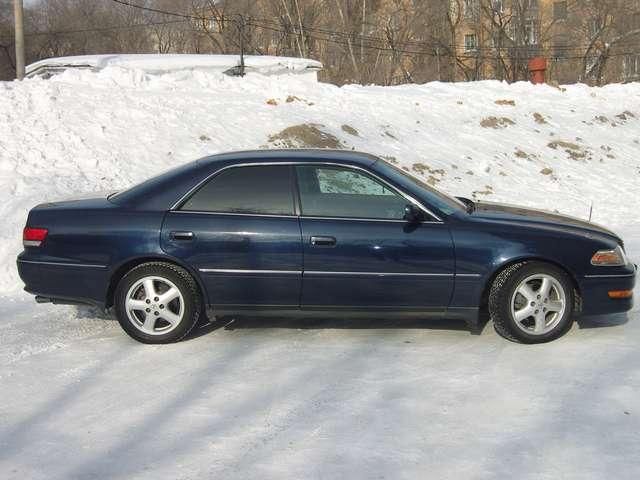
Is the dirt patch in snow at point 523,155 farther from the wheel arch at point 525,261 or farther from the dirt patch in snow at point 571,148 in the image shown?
the wheel arch at point 525,261

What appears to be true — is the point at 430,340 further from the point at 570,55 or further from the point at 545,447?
the point at 570,55

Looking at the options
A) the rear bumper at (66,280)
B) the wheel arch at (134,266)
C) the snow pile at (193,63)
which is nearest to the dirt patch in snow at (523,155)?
the snow pile at (193,63)

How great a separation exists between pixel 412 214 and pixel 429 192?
0.46m

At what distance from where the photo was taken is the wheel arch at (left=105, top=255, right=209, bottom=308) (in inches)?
222

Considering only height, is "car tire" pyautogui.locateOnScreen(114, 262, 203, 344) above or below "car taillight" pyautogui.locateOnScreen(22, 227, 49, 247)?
below

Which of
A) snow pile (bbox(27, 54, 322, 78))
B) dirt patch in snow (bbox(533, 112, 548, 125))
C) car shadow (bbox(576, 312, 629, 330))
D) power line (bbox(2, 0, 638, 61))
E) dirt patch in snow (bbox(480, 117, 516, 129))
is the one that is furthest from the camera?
power line (bbox(2, 0, 638, 61))

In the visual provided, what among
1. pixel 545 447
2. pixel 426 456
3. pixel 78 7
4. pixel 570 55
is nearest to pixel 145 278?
pixel 426 456

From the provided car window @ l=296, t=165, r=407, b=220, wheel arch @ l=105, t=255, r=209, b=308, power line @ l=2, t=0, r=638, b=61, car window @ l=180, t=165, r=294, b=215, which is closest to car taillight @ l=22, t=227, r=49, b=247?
wheel arch @ l=105, t=255, r=209, b=308

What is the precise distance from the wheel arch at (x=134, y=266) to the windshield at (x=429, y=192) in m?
1.63

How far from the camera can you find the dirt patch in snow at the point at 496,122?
56.0 feet

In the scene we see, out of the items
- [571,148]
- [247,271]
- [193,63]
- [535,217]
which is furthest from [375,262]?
[193,63]

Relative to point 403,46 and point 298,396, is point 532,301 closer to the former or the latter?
point 298,396

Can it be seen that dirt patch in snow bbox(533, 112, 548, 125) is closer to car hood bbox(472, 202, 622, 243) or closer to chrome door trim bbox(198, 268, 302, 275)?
car hood bbox(472, 202, 622, 243)

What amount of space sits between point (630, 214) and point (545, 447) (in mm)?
8964
